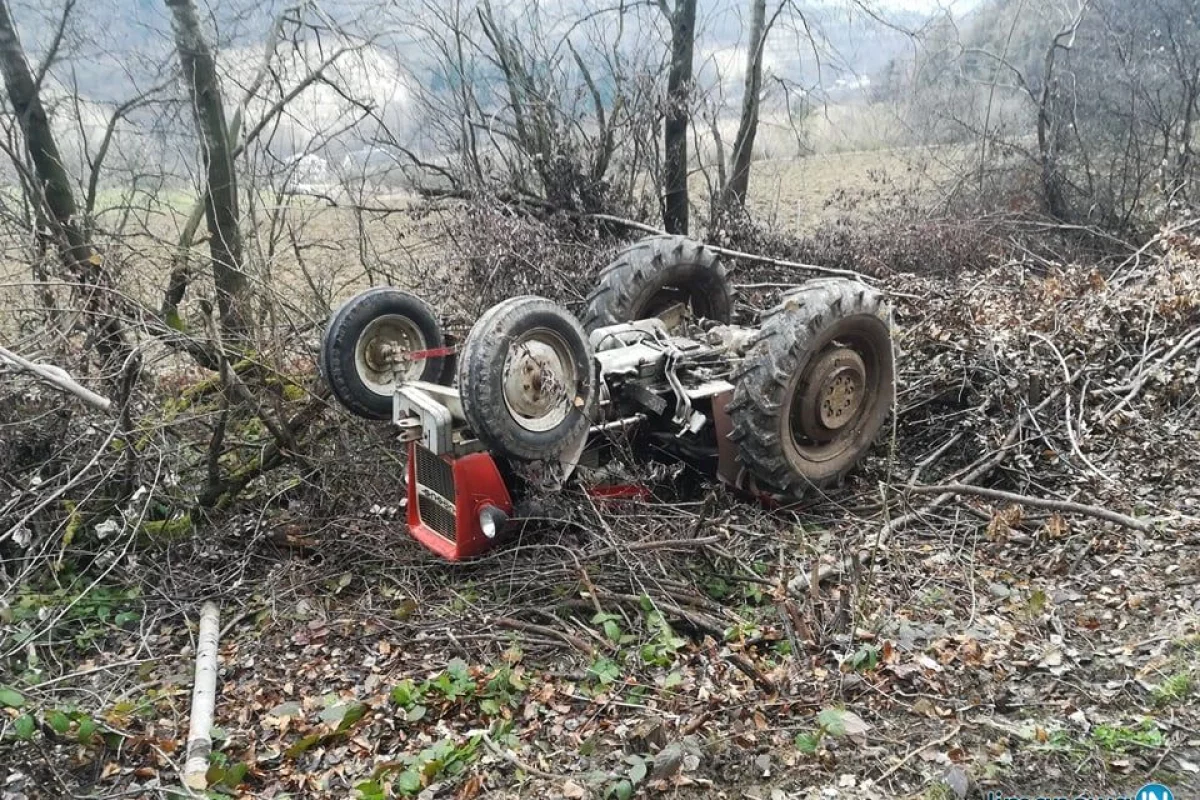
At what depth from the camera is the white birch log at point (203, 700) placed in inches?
126

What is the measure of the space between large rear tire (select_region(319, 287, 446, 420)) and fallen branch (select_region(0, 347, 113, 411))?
4.14ft

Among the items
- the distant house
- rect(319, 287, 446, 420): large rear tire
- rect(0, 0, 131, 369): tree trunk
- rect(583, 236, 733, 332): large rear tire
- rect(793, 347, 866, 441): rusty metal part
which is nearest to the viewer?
rect(319, 287, 446, 420): large rear tire

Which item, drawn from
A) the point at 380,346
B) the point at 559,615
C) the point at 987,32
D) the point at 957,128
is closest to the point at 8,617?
the point at 380,346

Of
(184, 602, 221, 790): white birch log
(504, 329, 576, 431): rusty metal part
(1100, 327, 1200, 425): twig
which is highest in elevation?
(504, 329, 576, 431): rusty metal part

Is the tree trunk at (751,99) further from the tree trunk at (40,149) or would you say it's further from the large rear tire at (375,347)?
the tree trunk at (40,149)

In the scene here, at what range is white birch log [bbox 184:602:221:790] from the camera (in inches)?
126

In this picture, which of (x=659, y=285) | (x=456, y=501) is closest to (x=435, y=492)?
(x=456, y=501)

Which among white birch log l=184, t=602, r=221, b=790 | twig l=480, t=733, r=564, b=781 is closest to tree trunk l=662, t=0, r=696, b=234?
white birch log l=184, t=602, r=221, b=790

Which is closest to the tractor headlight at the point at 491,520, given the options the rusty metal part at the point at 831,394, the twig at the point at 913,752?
the rusty metal part at the point at 831,394

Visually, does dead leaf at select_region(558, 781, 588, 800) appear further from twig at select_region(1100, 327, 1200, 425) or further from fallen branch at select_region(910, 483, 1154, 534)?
twig at select_region(1100, 327, 1200, 425)

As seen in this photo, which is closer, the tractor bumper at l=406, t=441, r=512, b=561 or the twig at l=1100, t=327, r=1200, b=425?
the tractor bumper at l=406, t=441, r=512, b=561

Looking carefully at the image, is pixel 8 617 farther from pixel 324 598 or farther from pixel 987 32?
pixel 987 32

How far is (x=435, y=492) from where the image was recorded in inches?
175

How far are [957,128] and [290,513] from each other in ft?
38.9
